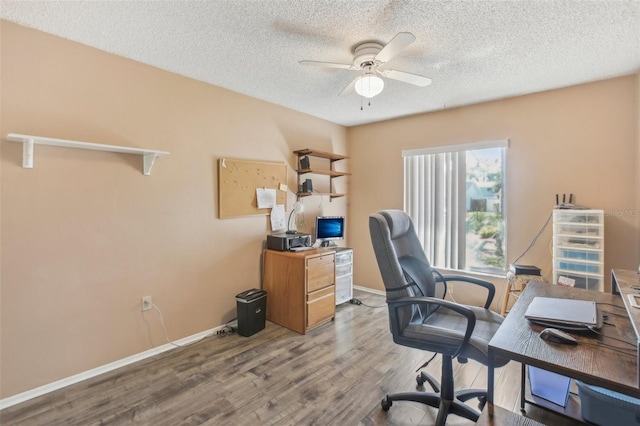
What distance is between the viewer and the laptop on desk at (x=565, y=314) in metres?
1.18

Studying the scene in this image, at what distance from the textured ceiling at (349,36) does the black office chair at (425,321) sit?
1.25 meters

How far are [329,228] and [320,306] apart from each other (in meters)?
1.12

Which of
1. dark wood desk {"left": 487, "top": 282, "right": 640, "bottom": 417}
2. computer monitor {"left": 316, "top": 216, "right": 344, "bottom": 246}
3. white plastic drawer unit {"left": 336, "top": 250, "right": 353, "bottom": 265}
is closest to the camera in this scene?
dark wood desk {"left": 487, "top": 282, "right": 640, "bottom": 417}

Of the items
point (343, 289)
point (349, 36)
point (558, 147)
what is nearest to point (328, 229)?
point (343, 289)

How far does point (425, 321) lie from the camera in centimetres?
185

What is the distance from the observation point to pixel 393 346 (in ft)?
8.61

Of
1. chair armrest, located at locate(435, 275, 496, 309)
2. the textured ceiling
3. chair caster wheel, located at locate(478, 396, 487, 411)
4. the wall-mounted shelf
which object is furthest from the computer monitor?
chair caster wheel, located at locate(478, 396, 487, 411)

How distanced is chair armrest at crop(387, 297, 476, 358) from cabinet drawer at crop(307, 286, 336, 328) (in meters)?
1.36

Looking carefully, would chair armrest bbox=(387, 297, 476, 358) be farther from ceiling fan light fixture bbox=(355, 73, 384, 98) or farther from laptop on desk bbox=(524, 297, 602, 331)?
ceiling fan light fixture bbox=(355, 73, 384, 98)

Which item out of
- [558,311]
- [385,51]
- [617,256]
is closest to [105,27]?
[385,51]

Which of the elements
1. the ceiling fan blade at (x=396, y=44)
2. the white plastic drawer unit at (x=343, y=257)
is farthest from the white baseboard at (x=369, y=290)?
the ceiling fan blade at (x=396, y=44)

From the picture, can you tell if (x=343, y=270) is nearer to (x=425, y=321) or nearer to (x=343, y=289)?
(x=343, y=289)

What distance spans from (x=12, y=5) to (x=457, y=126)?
3883 millimetres

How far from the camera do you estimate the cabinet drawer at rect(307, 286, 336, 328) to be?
2.91 metres
